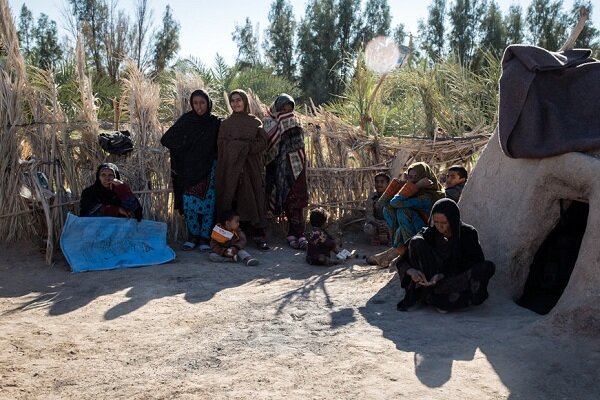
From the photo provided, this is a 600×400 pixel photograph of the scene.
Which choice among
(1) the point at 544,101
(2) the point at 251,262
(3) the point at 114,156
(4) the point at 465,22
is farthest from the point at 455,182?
(4) the point at 465,22

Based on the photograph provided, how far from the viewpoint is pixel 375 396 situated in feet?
9.26

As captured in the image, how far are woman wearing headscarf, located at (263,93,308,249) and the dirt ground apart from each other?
168 cm

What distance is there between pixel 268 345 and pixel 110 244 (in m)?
2.88

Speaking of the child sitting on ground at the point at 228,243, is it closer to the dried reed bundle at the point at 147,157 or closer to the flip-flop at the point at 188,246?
the flip-flop at the point at 188,246

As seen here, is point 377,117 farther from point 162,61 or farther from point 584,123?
point 162,61

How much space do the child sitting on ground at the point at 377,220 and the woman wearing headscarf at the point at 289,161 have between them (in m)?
0.73

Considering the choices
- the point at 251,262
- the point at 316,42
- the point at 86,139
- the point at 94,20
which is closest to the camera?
the point at 251,262

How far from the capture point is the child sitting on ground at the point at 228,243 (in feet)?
19.6

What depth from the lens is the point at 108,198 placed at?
20.0ft

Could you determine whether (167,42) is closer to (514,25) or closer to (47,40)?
(47,40)

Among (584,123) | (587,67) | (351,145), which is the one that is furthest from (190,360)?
(351,145)

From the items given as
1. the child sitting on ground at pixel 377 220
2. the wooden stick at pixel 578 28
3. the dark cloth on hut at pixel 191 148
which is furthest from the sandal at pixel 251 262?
the wooden stick at pixel 578 28

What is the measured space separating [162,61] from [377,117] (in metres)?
12.4

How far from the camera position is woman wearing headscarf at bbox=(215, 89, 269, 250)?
645 centimetres
